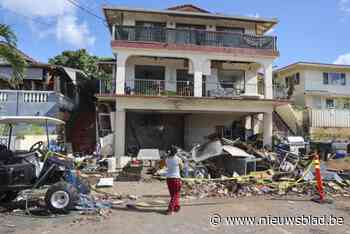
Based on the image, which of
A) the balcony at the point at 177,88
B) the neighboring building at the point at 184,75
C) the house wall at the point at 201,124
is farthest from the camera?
the house wall at the point at 201,124

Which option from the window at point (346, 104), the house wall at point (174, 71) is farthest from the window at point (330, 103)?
the house wall at point (174, 71)

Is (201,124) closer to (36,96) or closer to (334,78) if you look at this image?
(36,96)

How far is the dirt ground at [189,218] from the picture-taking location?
7.39m

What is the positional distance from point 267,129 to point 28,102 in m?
14.2

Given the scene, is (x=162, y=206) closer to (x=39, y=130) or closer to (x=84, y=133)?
(x=39, y=130)

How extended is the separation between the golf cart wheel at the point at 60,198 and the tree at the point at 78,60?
88.7ft

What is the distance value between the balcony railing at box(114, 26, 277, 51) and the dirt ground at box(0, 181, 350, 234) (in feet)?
40.0

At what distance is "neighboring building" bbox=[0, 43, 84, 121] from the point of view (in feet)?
67.8

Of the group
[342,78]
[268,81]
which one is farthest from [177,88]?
[342,78]

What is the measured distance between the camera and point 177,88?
76.6ft

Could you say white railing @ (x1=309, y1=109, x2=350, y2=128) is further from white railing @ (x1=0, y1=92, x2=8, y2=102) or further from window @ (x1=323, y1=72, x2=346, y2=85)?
white railing @ (x1=0, y1=92, x2=8, y2=102)

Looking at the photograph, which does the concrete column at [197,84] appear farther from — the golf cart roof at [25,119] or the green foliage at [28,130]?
the golf cart roof at [25,119]
